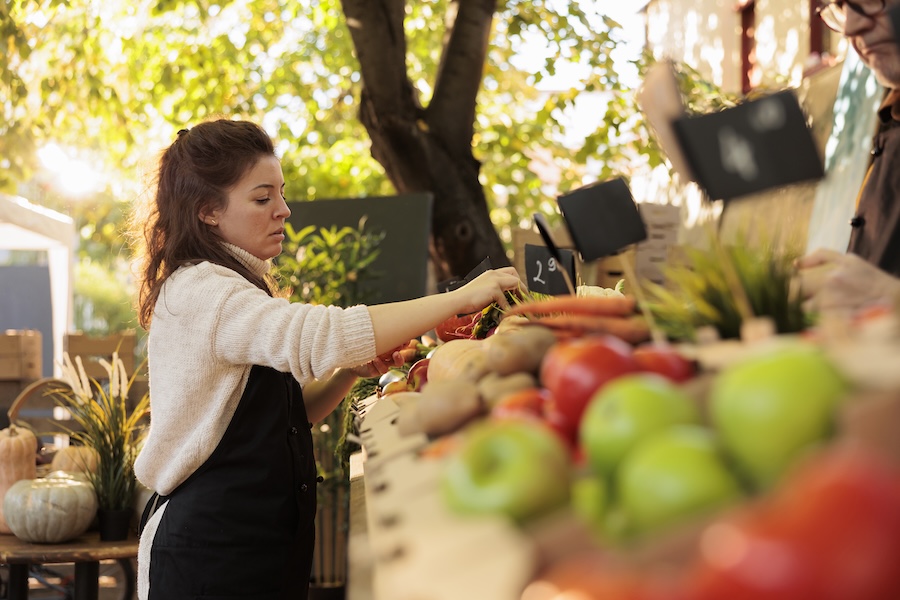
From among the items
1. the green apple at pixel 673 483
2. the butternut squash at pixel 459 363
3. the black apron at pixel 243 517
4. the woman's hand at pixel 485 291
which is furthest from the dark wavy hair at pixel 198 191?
the green apple at pixel 673 483

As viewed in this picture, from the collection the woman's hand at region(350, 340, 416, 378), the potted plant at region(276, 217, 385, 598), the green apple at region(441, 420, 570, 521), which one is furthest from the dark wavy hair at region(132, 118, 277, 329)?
the potted plant at region(276, 217, 385, 598)

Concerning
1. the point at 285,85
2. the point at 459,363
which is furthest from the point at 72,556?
the point at 285,85

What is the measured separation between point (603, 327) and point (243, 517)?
1423mm

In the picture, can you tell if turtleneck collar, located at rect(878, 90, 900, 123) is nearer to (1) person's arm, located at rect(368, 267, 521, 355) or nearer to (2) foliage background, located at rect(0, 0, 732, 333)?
(1) person's arm, located at rect(368, 267, 521, 355)

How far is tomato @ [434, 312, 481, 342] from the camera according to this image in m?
3.04

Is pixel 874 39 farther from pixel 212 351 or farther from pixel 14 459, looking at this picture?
pixel 14 459

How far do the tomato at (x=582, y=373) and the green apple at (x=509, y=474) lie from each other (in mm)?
127

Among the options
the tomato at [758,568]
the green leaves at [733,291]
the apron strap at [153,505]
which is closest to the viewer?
the tomato at [758,568]

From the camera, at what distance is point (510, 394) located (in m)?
1.46

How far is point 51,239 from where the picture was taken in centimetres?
891

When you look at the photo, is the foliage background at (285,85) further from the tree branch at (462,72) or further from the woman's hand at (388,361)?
the woman's hand at (388,361)

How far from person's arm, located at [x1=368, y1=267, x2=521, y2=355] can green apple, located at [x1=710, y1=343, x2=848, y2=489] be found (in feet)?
4.72

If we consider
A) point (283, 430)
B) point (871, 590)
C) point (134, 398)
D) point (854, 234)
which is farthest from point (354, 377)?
point (134, 398)

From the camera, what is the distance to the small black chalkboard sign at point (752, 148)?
1.40 metres
